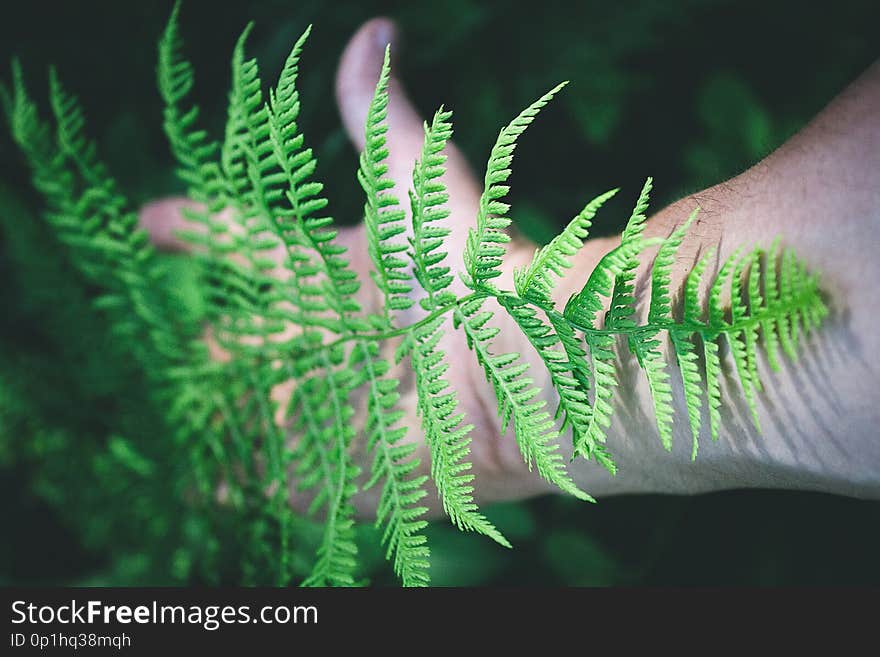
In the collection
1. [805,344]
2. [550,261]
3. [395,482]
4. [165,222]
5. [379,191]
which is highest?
[165,222]

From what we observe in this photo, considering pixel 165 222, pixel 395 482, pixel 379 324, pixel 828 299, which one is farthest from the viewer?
pixel 165 222

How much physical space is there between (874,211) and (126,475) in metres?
1.45

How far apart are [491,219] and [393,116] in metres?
0.66

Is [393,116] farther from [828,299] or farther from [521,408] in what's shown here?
[828,299]

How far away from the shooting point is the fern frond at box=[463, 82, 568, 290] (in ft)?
2.17

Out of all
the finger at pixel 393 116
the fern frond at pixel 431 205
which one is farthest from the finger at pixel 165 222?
the fern frond at pixel 431 205

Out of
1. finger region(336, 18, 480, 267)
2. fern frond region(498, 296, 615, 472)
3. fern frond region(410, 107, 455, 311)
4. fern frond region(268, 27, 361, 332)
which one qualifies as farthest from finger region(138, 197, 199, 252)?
fern frond region(498, 296, 615, 472)

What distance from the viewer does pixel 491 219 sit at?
72 cm

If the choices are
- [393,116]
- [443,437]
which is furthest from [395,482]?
[393,116]

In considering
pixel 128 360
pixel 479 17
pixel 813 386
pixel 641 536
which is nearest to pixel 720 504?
pixel 641 536

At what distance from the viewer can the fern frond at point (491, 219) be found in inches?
26.0

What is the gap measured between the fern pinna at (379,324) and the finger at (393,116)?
0.36 ft

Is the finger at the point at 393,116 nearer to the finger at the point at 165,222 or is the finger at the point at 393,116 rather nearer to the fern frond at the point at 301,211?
the fern frond at the point at 301,211

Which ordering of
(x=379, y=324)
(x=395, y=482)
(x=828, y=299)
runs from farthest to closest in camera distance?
(x=379, y=324) < (x=395, y=482) < (x=828, y=299)
